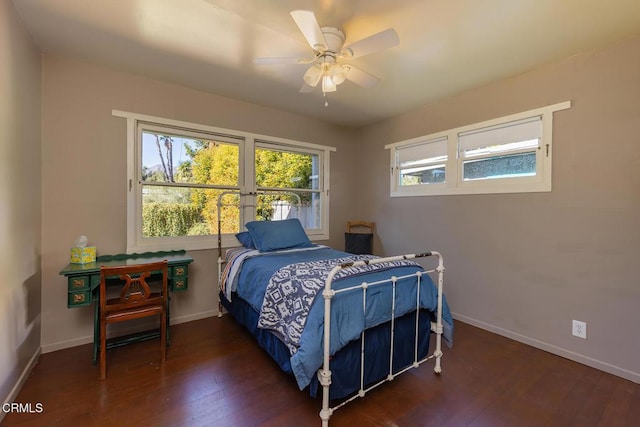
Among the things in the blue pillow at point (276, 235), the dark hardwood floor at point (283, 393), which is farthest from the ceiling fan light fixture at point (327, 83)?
the dark hardwood floor at point (283, 393)

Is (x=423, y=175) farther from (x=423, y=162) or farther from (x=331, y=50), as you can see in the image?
(x=331, y=50)

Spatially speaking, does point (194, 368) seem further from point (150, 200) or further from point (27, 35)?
point (27, 35)

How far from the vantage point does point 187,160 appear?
3.01 m

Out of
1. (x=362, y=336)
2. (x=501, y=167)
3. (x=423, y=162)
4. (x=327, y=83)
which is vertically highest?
(x=327, y=83)

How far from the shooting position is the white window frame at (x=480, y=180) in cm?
241

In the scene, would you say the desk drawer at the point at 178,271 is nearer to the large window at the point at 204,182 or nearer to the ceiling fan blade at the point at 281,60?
the large window at the point at 204,182

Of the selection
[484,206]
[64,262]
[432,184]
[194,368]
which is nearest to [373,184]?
[432,184]

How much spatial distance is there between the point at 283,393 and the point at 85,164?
8.27ft

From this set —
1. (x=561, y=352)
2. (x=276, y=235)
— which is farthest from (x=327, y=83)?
(x=561, y=352)

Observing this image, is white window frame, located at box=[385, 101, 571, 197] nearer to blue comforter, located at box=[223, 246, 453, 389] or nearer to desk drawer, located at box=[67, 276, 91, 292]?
blue comforter, located at box=[223, 246, 453, 389]

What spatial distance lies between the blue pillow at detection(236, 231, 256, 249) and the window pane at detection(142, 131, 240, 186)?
0.61m

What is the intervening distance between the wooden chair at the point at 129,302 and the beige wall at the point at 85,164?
0.71 meters

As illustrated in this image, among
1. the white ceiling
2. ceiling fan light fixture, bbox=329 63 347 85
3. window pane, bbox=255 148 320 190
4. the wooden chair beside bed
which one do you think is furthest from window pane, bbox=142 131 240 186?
ceiling fan light fixture, bbox=329 63 347 85

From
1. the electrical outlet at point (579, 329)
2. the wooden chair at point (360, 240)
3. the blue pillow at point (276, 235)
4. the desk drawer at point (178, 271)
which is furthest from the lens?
the wooden chair at point (360, 240)
